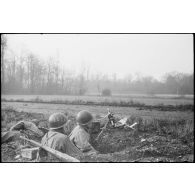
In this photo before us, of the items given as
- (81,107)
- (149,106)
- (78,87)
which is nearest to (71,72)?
(78,87)

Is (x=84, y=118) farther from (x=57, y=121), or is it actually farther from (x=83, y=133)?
(x=57, y=121)

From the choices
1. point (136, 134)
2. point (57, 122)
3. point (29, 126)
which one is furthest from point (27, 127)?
point (136, 134)

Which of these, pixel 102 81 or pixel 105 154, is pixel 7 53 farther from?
pixel 105 154

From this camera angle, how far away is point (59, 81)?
17.5ft

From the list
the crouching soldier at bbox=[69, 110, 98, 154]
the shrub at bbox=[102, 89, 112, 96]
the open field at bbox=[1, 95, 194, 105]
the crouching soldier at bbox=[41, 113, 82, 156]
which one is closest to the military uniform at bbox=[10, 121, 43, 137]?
the crouching soldier at bbox=[41, 113, 82, 156]

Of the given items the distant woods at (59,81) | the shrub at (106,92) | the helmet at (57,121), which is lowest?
the helmet at (57,121)

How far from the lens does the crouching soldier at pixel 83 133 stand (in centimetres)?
489

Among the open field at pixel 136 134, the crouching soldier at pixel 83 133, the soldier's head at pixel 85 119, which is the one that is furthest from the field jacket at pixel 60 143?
the soldier's head at pixel 85 119

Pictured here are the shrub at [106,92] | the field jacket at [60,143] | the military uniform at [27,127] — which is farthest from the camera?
the shrub at [106,92]

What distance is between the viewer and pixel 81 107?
526 cm

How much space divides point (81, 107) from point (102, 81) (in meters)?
0.62

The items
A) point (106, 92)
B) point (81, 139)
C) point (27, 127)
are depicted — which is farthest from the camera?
point (106, 92)

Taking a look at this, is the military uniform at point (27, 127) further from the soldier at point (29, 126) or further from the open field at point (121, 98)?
the open field at point (121, 98)

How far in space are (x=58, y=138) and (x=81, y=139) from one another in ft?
1.30
